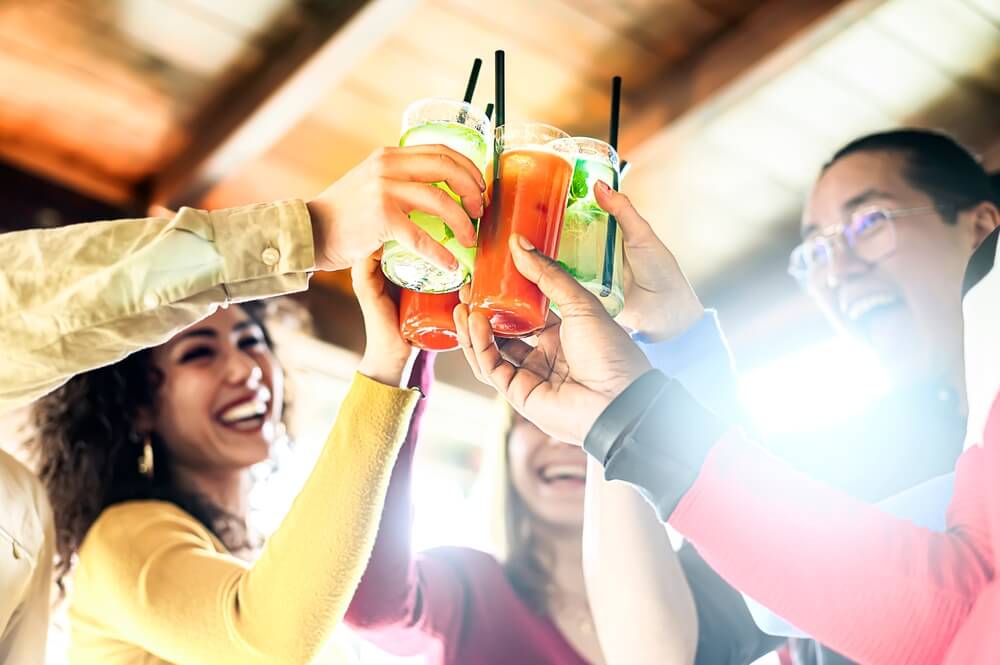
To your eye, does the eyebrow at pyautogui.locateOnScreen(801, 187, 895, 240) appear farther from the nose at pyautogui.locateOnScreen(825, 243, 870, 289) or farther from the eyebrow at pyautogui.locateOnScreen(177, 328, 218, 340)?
the eyebrow at pyautogui.locateOnScreen(177, 328, 218, 340)

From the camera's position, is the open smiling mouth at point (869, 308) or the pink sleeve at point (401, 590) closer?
the pink sleeve at point (401, 590)

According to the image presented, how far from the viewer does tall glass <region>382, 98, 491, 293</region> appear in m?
1.28

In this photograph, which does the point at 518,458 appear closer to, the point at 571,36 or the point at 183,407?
the point at 183,407

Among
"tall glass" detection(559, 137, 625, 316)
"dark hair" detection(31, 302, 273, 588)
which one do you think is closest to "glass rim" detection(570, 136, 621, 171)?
"tall glass" detection(559, 137, 625, 316)

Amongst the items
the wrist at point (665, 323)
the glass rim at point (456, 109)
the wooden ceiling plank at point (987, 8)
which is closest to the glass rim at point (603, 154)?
the glass rim at point (456, 109)

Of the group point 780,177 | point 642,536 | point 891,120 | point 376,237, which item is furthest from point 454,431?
point 376,237

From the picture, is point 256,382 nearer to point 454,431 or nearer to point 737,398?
point 737,398

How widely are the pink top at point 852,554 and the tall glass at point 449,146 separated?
0.39 metres

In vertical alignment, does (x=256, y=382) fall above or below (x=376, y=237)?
below

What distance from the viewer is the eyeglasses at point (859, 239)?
88.0 inches

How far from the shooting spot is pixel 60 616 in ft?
7.22

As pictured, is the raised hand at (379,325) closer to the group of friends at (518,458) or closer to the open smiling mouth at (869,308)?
the group of friends at (518,458)

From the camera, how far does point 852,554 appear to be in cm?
103

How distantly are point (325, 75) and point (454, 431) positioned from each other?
157cm
